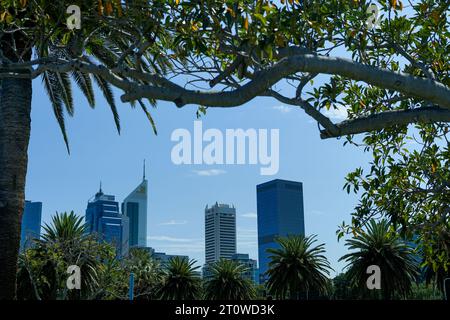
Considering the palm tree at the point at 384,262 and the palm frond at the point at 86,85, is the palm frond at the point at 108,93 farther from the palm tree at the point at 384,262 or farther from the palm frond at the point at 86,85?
the palm tree at the point at 384,262

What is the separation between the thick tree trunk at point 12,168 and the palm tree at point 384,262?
36.8 metres

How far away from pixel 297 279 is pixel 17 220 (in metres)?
43.5

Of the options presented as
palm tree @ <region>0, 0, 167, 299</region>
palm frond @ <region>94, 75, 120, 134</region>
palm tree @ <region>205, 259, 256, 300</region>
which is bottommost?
palm tree @ <region>205, 259, 256, 300</region>

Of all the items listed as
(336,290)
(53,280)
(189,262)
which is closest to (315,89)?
(53,280)

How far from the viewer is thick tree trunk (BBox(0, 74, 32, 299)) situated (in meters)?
14.2

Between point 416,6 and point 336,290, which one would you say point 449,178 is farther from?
point 336,290

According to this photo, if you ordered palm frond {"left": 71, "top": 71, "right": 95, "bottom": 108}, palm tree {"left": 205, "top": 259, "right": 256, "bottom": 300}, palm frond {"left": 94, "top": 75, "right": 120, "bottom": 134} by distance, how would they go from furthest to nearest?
palm tree {"left": 205, "top": 259, "right": 256, "bottom": 300}, palm frond {"left": 71, "top": 71, "right": 95, "bottom": 108}, palm frond {"left": 94, "top": 75, "right": 120, "bottom": 134}

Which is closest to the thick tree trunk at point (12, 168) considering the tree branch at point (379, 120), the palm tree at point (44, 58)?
the palm tree at point (44, 58)

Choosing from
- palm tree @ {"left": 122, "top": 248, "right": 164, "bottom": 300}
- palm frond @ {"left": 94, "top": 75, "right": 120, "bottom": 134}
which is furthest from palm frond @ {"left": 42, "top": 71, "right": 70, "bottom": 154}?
palm tree @ {"left": 122, "top": 248, "right": 164, "bottom": 300}

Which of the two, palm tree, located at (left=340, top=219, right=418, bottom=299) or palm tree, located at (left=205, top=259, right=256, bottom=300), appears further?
palm tree, located at (left=205, top=259, right=256, bottom=300)

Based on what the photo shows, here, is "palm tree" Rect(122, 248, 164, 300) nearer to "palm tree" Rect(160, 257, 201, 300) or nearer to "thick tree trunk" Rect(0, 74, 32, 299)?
"palm tree" Rect(160, 257, 201, 300)

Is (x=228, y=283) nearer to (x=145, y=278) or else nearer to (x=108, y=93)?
(x=145, y=278)

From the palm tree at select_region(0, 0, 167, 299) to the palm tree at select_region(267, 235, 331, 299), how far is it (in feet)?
122

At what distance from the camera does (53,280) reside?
41125 millimetres
